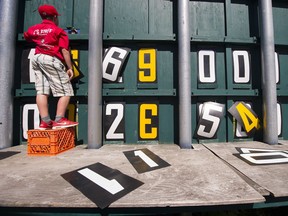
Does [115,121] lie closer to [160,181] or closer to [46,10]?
[160,181]

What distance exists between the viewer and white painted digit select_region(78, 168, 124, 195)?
1200 mm

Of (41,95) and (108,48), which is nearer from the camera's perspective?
(41,95)

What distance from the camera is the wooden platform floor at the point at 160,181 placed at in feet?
3.45

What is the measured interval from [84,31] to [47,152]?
7.22ft

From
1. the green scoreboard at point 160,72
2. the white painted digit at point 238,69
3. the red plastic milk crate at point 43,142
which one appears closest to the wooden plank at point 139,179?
the red plastic milk crate at point 43,142

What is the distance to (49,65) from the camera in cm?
217

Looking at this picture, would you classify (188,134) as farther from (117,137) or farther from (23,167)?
(23,167)

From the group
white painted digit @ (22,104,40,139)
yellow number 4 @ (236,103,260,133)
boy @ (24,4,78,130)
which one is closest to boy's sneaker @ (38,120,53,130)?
boy @ (24,4,78,130)

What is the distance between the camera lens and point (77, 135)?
8.91 ft

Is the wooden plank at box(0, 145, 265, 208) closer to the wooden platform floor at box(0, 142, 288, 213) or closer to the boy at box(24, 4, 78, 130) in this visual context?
the wooden platform floor at box(0, 142, 288, 213)

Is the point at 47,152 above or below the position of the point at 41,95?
below

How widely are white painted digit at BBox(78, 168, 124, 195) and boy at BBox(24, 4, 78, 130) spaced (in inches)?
39.8

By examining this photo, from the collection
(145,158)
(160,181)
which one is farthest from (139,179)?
(145,158)

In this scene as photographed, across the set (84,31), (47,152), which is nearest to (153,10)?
(84,31)
